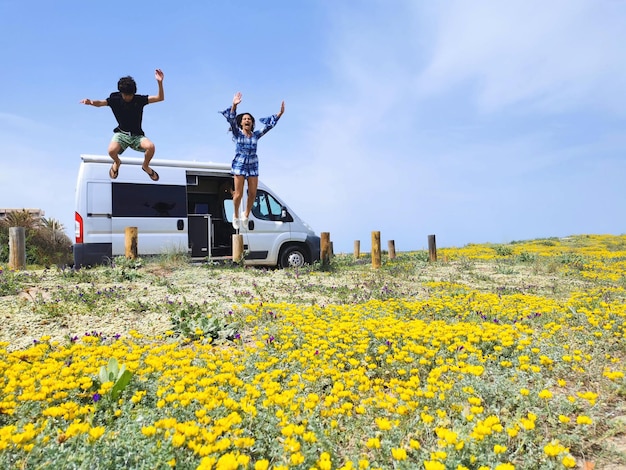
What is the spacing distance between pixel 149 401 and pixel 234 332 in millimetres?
1805

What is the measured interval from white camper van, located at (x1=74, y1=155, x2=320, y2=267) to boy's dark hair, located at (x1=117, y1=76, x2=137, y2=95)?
280cm

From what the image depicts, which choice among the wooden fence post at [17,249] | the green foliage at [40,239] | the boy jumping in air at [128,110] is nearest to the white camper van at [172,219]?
the wooden fence post at [17,249]

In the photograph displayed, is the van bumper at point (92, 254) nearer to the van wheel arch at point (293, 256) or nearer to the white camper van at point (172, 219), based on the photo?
the white camper van at point (172, 219)

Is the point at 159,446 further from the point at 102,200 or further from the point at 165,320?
the point at 102,200

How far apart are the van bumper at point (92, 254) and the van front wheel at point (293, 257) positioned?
4.72m

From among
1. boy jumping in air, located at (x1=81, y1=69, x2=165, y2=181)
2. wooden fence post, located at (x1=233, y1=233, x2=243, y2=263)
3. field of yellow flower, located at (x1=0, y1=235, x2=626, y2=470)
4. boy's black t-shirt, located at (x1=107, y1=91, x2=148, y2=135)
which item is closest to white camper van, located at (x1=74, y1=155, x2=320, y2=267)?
wooden fence post, located at (x1=233, y1=233, x2=243, y2=263)

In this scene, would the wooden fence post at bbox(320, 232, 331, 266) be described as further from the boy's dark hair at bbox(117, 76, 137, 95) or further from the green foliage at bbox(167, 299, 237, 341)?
the green foliage at bbox(167, 299, 237, 341)

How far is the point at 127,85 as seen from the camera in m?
8.52

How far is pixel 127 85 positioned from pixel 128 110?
19.3 inches

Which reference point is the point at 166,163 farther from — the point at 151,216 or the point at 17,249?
the point at 17,249

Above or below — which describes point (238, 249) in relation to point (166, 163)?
below

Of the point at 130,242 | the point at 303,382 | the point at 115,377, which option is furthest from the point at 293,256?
the point at 115,377

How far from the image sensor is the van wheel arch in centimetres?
1273

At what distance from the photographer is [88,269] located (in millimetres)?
10102
